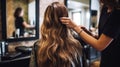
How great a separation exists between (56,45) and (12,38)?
3.51ft

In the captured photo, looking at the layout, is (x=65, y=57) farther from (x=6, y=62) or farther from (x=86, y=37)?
(x=6, y=62)

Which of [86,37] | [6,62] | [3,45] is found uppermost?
[86,37]

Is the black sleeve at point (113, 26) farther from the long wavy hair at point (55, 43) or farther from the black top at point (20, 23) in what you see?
the black top at point (20, 23)

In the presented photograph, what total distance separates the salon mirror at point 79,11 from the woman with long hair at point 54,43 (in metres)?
1.60

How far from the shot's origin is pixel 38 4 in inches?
99.7

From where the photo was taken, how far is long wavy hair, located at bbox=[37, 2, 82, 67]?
134 centimetres

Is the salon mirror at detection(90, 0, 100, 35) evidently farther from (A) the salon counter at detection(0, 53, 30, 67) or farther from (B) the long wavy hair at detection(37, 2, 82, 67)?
(B) the long wavy hair at detection(37, 2, 82, 67)

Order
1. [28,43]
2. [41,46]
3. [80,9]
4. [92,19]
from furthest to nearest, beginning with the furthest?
[92,19] < [80,9] < [28,43] < [41,46]

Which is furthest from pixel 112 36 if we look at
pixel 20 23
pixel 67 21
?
pixel 20 23

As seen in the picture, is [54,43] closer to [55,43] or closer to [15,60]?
[55,43]

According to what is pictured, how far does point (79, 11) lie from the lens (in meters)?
3.12

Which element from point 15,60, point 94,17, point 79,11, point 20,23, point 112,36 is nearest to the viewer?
point 112,36

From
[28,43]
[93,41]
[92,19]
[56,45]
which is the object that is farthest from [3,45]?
[92,19]

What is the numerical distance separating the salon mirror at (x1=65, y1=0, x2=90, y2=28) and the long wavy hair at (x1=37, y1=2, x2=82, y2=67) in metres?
1.61
